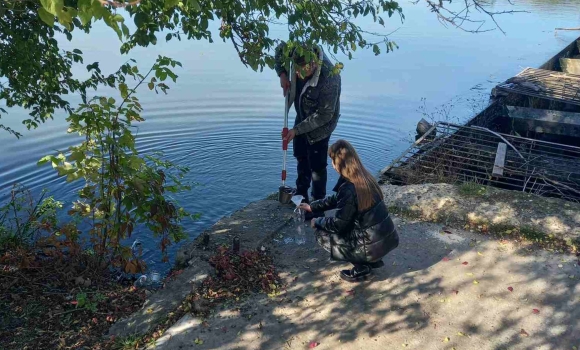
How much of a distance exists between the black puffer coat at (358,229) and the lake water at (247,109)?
268 centimetres

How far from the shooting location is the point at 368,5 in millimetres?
4984

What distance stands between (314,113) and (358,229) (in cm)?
152

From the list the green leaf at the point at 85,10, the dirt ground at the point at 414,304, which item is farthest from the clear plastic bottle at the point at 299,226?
the green leaf at the point at 85,10

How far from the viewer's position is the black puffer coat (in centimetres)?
470

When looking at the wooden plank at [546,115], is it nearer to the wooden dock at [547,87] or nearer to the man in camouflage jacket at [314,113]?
the wooden dock at [547,87]

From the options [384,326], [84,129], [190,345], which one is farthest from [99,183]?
[384,326]

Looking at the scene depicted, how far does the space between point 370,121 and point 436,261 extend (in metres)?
8.45

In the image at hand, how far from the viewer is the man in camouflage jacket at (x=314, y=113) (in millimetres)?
5562

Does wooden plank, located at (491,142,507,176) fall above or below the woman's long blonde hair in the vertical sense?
below

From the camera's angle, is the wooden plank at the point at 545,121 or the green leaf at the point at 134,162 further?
the wooden plank at the point at 545,121

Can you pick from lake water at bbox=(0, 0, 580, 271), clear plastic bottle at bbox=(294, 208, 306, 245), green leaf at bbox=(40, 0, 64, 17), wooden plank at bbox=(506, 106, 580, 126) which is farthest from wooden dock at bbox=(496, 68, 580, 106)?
green leaf at bbox=(40, 0, 64, 17)

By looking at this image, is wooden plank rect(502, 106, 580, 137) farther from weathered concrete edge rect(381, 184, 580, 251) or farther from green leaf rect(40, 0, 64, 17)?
green leaf rect(40, 0, 64, 17)

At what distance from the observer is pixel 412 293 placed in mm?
4809

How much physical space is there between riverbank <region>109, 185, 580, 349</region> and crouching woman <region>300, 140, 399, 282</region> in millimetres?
280
